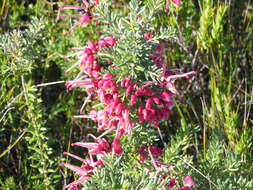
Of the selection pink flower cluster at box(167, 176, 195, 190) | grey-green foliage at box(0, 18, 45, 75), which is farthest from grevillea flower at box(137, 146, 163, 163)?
grey-green foliage at box(0, 18, 45, 75)

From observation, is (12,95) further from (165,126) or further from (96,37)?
(165,126)

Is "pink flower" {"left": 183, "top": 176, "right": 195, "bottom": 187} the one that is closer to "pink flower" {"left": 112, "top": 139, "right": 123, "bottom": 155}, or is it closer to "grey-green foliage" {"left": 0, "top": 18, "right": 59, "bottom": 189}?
"pink flower" {"left": 112, "top": 139, "right": 123, "bottom": 155}

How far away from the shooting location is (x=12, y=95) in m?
1.82

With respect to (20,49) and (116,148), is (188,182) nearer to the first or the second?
(116,148)

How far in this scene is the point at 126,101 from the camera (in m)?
1.17

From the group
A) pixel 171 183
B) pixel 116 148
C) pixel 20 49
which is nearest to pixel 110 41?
pixel 116 148

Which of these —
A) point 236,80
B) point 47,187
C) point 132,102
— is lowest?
point 47,187

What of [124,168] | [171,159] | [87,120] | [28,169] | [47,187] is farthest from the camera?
[87,120]

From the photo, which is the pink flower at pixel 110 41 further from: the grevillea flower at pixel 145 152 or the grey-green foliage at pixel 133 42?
the grevillea flower at pixel 145 152

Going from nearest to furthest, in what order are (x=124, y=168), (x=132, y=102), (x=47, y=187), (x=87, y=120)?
(x=132, y=102)
(x=124, y=168)
(x=47, y=187)
(x=87, y=120)

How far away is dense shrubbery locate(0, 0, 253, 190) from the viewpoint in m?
1.11

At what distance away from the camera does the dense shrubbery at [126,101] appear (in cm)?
111

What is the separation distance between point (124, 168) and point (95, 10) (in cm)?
47

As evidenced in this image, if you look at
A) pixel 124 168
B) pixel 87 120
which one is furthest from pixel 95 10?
pixel 87 120
